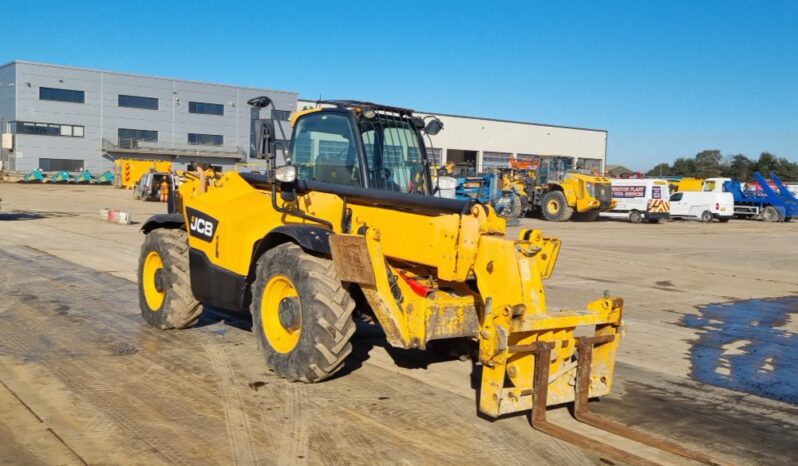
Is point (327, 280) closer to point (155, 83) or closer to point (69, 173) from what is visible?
point (69, 173)

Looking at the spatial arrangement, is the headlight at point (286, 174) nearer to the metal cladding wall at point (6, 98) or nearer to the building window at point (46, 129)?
the metal cladding wall at point (6, 98)

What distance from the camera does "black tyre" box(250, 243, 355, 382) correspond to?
5496 millimetres

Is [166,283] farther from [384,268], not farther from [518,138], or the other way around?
[518,138]

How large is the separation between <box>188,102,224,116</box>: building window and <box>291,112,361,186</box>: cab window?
62089 mm

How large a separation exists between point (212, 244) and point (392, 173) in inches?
73.2

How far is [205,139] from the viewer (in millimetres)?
66250

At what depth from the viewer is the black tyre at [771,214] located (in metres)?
36.9

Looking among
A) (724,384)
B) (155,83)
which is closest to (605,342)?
(724,384)

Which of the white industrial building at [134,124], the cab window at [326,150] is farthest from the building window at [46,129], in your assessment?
the cab window at [326,150]

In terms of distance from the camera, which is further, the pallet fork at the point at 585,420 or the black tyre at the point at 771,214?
the black tyre at the point at 771,214

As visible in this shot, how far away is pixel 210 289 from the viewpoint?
6.92 meters

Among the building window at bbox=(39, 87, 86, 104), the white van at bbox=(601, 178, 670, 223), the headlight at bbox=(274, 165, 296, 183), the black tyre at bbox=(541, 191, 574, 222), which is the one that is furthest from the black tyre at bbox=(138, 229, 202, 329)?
the building window at bbox=(39, 87, 86, 104)

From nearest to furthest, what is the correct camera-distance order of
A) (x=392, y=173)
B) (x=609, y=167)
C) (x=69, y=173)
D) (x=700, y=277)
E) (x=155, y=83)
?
(x=392, y=173), (x=700, y=277), (x=69, y=173), (x=155, y=83), (x=609, y=167)

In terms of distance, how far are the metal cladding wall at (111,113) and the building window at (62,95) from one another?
260 millimetres
